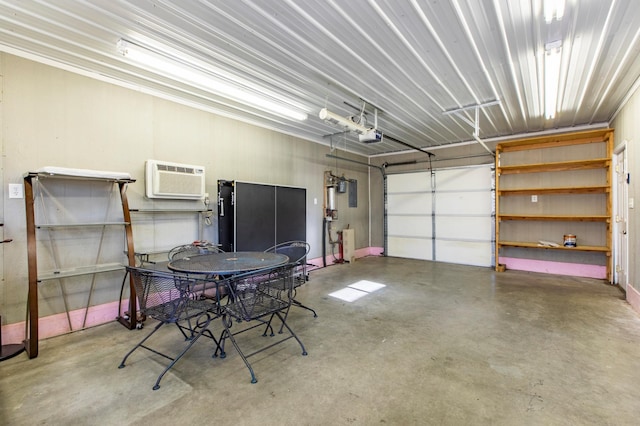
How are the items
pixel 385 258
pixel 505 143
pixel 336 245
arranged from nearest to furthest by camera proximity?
1. pixel 505 143
2. pixel 336 245
3. pixel 385 258

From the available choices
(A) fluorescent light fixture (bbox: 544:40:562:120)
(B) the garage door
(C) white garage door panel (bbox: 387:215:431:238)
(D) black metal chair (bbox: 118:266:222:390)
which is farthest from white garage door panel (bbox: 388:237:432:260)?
(D) black metal chair (bbox: 118:266:222:390)

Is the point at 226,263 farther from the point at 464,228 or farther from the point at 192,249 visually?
the point at 464,228

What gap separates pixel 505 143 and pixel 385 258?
13.1 feet

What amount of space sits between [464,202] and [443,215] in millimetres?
596

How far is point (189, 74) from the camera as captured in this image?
3.10m

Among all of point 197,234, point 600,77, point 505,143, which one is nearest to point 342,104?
point 197,234

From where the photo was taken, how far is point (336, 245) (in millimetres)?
7410

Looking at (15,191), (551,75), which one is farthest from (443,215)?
(15,191)

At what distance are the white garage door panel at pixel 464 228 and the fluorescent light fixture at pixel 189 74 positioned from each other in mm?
5153

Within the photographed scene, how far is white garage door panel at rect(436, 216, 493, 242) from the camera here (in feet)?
22.6

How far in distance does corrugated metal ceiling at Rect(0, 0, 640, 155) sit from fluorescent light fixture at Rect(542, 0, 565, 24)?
0.12 m

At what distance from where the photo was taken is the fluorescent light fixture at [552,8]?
221 cm

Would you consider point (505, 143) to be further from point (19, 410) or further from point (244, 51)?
point (19, 410)

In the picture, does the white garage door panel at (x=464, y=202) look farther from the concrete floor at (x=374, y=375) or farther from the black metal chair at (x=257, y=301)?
the black metal chair at (x=257, y=301)
